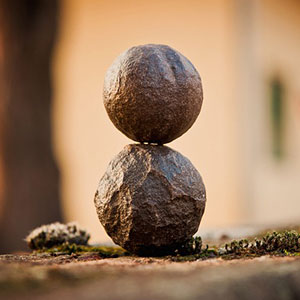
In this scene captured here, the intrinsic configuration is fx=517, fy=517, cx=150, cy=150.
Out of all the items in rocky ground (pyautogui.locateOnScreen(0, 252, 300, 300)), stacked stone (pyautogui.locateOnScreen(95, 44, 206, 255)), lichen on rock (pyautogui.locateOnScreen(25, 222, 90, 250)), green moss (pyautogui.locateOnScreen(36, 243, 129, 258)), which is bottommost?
green moss (pyautogui.locateOnScreen(36, 243, 129, 258))

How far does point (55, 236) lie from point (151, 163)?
99 centimetres

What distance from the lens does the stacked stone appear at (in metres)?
2.63

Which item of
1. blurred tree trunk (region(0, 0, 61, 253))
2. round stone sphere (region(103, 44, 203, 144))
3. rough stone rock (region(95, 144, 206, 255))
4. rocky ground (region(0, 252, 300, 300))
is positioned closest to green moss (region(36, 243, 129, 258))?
rough stone rock (region(95, 144, 206, 255))

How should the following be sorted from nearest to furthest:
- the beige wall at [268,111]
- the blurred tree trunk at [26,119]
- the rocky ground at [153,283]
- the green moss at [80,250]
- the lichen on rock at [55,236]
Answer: the rocky ground at [153,283]
the green moss at [80,250]
the lichen on rock at [55,236]
the blurred tree trunk at [26,119]
the beige wall at [268,111]

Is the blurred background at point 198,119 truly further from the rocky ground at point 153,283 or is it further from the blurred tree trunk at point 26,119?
the rocky ground at point 153,283

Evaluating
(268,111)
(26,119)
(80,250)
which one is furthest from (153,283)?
(268,111)

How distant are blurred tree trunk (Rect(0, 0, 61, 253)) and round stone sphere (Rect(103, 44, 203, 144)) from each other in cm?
411

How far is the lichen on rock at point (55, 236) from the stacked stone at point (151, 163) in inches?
25.5

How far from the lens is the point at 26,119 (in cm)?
677

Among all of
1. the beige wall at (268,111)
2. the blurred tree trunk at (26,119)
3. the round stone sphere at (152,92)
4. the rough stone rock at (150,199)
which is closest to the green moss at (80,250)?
the rough stone rock at (150,199)

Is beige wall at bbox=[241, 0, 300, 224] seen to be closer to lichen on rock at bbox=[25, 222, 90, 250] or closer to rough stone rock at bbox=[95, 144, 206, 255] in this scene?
lichen on rock at bbox=[25, 222, 90, 250]

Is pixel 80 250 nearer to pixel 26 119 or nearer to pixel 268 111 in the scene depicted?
pixel 26 119

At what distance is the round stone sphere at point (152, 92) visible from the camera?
2641 mm

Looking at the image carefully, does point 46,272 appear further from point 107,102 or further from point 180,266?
point 107,102
